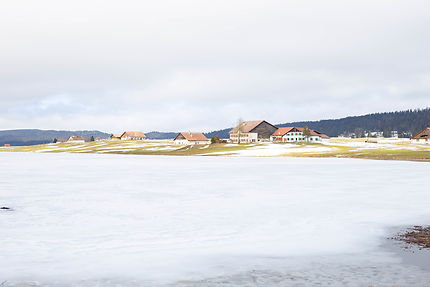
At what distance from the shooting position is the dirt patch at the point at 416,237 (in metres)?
12.1

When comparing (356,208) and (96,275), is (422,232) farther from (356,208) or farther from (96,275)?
(96,275)

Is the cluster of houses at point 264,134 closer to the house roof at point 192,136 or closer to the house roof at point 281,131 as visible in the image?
the house roof at point 281,131

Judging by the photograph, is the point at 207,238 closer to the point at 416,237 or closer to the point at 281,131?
the point at 416,237

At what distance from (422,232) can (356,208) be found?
5372mm

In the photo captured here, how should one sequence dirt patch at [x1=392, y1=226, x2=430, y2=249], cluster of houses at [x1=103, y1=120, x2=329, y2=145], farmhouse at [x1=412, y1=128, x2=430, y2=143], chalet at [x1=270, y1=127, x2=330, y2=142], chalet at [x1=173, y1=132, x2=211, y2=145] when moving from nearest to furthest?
dirt patch at [x1=392, y1=226, x2=430, y2=249] → farmhouse at [x1=412, y1=128, x2=430, y2=143] → chalet at [x1=270, y1=127, x2=330, y2=142] → cluster of houses at [x1=103, y1=120, x2=329, y2=145] → chalet at [x1=173, y1=132, x2=211, y2=145]

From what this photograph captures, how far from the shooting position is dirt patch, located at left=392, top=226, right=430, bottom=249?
477 inches

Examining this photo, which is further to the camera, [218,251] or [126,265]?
[218,251]

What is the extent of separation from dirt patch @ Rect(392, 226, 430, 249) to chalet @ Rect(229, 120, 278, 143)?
513 ft

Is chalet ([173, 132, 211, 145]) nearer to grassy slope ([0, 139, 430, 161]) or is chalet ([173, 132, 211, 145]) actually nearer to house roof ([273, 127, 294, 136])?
house roof ([273, 127, 294, 136])

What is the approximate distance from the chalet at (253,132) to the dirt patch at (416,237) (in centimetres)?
15627

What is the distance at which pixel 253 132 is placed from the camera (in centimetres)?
17425

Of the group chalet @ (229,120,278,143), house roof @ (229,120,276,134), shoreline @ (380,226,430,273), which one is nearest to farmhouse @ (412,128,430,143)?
chalet @ (229,120,278,143)

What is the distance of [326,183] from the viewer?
30.5 m

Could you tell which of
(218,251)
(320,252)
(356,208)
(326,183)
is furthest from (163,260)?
(326,183)
